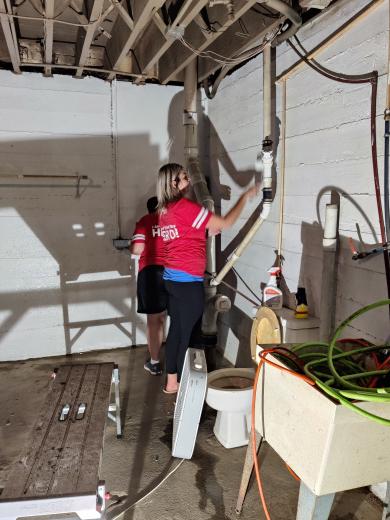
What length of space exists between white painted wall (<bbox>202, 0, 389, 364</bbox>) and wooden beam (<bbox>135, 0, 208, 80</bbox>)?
612mm

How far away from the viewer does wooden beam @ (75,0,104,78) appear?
1906mm

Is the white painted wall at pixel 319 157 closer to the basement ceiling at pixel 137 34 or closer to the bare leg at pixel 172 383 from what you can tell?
the basement ceiling at pixel 137 34

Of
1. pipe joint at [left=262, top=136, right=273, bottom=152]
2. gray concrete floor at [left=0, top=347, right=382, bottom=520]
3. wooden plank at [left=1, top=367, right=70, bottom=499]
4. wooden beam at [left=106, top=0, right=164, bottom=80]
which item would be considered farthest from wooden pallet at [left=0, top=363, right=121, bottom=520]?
wooden beam at [left=106, top=0, right=164, bottom=80]

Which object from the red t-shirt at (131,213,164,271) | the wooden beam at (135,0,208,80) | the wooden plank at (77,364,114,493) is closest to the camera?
the wooden plank at (77,364,114,493)

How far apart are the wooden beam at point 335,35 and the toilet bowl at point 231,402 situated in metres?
1.69

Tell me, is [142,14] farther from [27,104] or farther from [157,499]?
[157,499]

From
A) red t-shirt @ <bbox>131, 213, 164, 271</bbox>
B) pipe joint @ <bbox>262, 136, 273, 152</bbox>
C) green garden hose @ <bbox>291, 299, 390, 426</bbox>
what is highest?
pipe joint @ <bbox>262, 136, 273, 152</bbox>

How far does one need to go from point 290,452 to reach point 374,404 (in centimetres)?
32

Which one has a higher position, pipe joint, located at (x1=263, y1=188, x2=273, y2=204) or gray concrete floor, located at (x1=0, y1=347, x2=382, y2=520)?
pipe joint, located at (x1=263, y1=188, x2=273, y2=204)

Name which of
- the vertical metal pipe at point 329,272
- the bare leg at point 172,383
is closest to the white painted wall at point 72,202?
the bare leg at point 172,383

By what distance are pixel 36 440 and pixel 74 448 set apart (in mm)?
175

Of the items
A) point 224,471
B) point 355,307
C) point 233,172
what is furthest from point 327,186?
point 224,471

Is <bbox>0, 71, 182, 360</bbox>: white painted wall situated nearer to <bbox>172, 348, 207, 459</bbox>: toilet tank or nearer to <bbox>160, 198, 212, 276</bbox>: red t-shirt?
<bbox>160, 198, 212, 276</bbox>: red t-shirt

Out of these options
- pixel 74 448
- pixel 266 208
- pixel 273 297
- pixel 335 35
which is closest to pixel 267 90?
pixel 335 35
